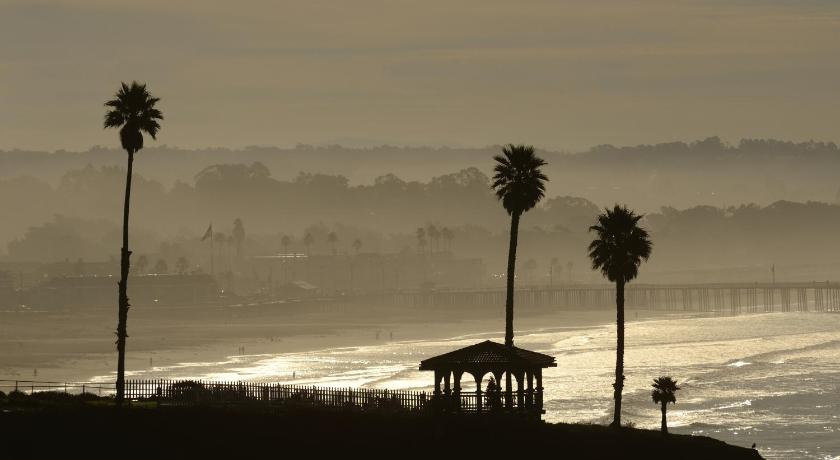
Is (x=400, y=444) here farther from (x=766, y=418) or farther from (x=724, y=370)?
(x=724, y=370)

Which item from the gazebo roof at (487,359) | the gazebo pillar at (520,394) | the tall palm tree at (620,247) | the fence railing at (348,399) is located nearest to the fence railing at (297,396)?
the fence railing at (348,399)

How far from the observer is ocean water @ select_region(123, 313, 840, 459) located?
347ft

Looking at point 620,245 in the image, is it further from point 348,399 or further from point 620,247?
point 348,399

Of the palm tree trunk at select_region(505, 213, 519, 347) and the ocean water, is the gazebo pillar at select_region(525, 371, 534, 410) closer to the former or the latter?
the palm tree trunk at select_region(505, 213, 519, 347)

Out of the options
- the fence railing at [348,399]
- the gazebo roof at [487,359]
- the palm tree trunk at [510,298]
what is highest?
the palm tree trunk at [510,298]

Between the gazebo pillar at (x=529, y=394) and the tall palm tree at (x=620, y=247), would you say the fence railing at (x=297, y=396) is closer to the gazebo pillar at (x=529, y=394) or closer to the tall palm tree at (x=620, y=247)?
the gazebo pillar at (x=529, y=394)

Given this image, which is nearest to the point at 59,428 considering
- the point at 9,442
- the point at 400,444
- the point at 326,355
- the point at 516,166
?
the point at 9,442

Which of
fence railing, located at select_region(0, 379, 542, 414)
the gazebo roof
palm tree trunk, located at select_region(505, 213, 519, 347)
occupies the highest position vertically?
palm tree trunk, located at select_region(505, 213, 519, 347)

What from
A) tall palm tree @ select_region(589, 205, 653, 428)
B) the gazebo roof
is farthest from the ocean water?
the gazebo roof

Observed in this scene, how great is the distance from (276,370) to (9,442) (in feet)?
288

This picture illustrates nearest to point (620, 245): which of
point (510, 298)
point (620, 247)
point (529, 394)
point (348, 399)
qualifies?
point (620, 247)

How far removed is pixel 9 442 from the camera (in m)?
59.6

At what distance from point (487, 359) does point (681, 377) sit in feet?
262

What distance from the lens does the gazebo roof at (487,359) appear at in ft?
217
